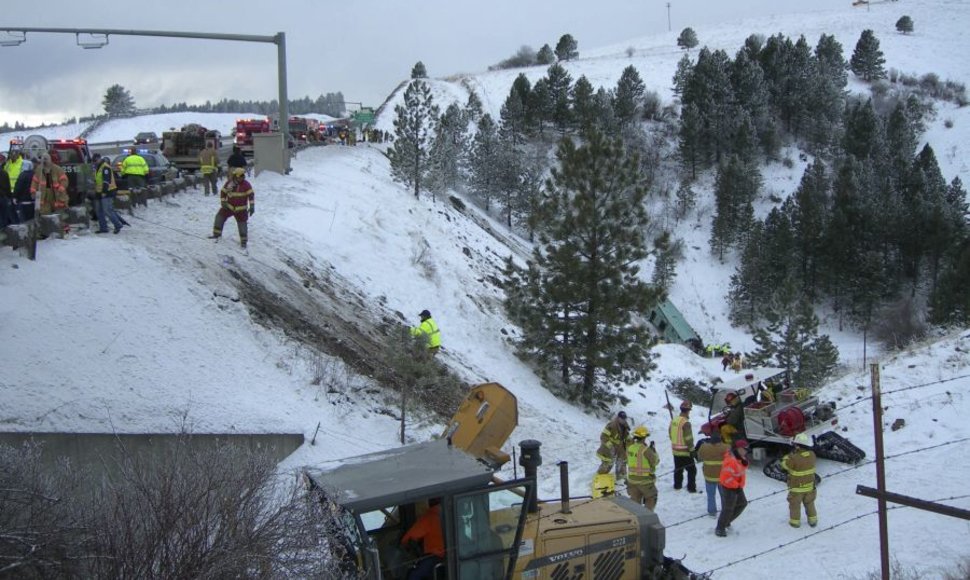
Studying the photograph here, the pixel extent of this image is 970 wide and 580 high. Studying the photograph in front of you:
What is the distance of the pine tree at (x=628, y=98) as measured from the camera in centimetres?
6844

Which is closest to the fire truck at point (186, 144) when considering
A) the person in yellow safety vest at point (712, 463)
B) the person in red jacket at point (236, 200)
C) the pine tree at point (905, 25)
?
the person in red jacket at point (236, 200)

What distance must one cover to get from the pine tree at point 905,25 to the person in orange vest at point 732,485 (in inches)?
4305

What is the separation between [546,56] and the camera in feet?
334

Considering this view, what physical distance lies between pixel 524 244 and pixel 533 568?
41003 mm

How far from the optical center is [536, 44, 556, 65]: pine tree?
102 metres

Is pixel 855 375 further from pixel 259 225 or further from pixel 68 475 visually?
pixel 68 475

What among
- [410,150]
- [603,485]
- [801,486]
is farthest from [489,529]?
[410,150]

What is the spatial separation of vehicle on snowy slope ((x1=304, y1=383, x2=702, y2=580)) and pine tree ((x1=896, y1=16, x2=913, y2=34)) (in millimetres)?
112739

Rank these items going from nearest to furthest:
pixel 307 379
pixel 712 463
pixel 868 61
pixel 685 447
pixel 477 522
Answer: pixel 477 522
pixel 712 463
pixel 685 447
pixel 307 379
pixel 868 61

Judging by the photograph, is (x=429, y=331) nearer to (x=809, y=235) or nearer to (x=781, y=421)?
(x=781, y=421)

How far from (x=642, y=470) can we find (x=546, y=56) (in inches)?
3795

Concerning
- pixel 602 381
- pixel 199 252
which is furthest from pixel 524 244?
pixel 199 252

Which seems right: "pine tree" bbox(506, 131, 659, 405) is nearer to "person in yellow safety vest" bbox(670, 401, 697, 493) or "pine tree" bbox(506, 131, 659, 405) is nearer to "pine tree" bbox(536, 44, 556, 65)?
"person in yellow safety vest" bbox(670, 401, 697, 493)

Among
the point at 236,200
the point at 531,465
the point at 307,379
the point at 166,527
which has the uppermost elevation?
the point at 236,200
